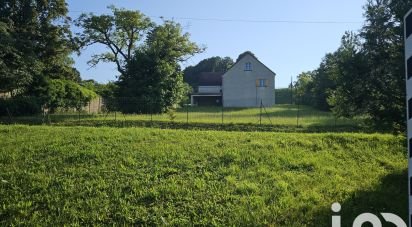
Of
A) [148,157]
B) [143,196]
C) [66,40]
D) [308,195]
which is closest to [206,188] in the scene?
[143,196]

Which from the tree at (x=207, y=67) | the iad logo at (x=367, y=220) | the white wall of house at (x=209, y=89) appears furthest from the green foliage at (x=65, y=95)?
the tree at (x=207, y=67)

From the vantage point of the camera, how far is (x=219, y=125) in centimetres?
2305

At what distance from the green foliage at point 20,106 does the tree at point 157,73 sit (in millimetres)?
8806

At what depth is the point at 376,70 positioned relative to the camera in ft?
25.2

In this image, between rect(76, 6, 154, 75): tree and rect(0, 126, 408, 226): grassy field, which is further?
rect(76, 6, 154, 75): tree

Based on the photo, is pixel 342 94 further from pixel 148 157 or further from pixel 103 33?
pixel 103 33

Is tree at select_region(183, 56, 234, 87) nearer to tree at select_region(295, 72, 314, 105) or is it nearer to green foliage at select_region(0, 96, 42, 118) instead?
tree at select_region(295, 72, 314, 105)

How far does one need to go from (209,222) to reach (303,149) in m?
5.24

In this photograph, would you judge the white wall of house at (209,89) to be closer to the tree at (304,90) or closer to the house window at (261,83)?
the tree at (304,90)

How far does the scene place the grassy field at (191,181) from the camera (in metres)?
5.62

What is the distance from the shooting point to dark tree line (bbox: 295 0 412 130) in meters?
7.44

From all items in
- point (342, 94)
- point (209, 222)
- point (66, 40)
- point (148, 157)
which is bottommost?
point (209, 222)

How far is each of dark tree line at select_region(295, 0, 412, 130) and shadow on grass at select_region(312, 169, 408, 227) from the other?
1.48 meters

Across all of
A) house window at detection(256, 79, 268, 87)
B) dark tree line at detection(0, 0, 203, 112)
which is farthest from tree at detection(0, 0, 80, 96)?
house window at detection(256, 79, 268, 87)
